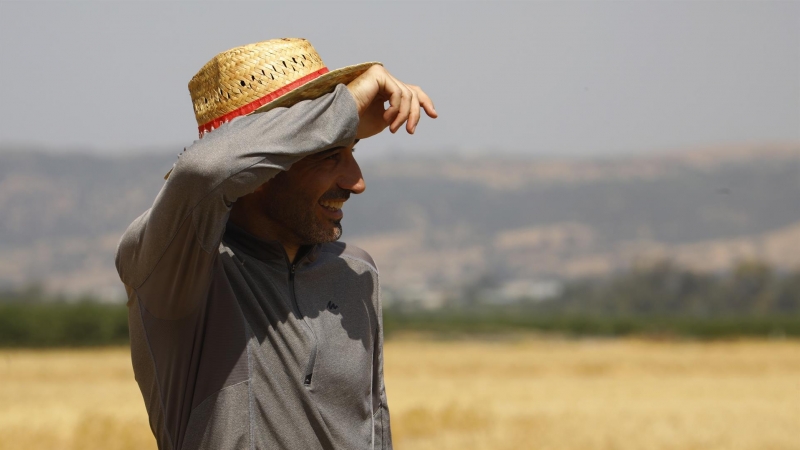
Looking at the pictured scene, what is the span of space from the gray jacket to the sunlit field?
1090 cm

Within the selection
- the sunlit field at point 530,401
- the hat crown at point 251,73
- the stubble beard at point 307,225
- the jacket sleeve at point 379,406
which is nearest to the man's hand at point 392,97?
the hat crown at point 251,73

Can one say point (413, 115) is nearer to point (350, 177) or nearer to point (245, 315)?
point (350, 177)

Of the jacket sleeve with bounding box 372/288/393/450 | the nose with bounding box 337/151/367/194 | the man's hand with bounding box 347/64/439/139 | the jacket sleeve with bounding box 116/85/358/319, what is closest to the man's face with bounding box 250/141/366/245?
the nose with bounding box 337/151/367/194

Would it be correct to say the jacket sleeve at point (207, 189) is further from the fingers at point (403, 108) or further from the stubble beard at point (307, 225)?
the stubble beard at point (307, 225)

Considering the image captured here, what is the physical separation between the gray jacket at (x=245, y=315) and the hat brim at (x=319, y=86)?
77mm

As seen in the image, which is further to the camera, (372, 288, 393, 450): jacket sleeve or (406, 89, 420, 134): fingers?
(372, 288, 393, 450): jacket sleeve

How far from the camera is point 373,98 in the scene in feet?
8.61

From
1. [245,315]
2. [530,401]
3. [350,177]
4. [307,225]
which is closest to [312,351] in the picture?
[245,315]

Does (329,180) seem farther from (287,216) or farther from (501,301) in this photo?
(501,301)

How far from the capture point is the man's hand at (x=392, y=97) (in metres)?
2.62

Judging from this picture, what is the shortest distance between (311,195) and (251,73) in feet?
1.17

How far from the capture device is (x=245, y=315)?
2.68 m

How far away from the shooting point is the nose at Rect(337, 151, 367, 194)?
2.78 m

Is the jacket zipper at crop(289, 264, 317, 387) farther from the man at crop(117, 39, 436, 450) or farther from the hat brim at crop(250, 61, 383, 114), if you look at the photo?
the hat brim at crop(250, 61, 383, 114)
